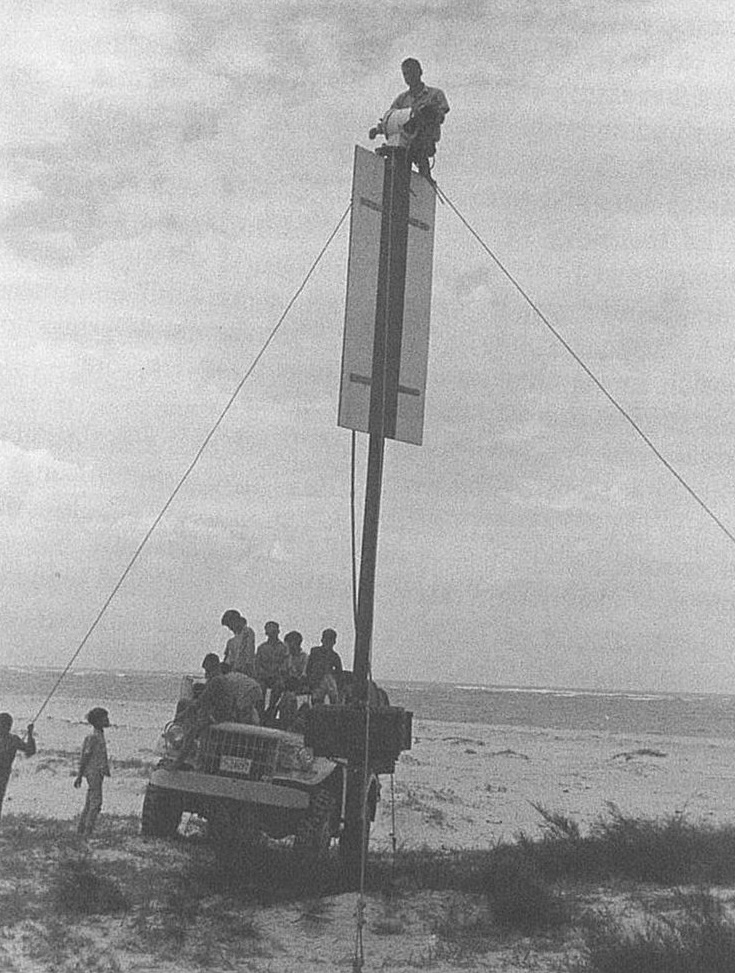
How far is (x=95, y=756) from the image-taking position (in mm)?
12344

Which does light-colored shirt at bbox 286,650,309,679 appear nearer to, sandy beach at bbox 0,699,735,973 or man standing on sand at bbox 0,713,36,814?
sandy beach at bbox 0,699,735,973

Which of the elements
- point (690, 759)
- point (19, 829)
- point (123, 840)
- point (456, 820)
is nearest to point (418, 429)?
point (123, 840)

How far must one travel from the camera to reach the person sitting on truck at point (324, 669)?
11.8 m

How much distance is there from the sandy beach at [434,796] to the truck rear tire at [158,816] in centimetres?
25

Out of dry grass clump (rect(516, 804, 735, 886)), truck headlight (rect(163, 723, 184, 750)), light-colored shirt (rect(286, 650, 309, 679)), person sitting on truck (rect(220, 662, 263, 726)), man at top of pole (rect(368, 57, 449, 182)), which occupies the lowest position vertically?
dry grass clump (rect(516, 804, 735, 886))

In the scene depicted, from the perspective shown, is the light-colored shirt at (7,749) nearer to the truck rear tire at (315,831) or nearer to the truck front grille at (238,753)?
the truck front grille at (238,753)

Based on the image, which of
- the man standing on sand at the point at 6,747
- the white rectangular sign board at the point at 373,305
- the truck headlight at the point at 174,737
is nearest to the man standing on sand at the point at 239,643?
the truck headlight at the point at 174,737

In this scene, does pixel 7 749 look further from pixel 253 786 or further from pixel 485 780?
pixel 485 780

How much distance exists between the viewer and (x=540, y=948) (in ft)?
26.2

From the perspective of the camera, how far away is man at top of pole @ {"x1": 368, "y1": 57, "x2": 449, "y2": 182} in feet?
32.0

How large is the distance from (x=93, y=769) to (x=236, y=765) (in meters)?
2.37

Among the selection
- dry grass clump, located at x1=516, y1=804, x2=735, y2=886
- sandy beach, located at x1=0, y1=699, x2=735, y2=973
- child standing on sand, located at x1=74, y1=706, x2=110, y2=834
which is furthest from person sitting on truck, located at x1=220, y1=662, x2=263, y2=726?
dry grass clump, located at x1=516, y1=804, x2=735, y2=886

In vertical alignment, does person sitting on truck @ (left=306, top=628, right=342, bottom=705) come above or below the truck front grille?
above

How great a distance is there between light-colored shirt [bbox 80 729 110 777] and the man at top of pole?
7.00 metres
